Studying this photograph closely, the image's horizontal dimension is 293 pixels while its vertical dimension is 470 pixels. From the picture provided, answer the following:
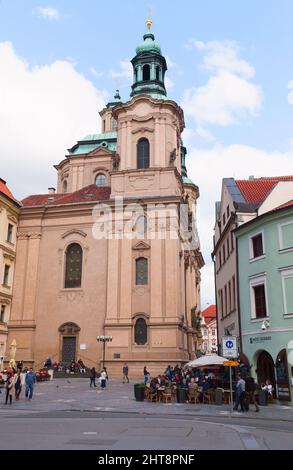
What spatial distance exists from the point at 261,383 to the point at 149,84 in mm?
34626

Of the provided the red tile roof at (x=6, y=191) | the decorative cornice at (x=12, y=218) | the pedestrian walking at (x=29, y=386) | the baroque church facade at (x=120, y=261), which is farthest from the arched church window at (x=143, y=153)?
the pedestrian walking at (x=29, y=386)

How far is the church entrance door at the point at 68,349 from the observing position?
42.6 m

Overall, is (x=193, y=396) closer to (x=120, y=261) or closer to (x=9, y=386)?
(x=9, y=386)

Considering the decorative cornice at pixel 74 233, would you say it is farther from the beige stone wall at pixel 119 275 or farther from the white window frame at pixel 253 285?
the white window frame at pixel 253 285

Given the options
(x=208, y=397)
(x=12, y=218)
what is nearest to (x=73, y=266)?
(x=12, y=218)

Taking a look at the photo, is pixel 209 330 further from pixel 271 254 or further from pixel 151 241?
pixel 271 254

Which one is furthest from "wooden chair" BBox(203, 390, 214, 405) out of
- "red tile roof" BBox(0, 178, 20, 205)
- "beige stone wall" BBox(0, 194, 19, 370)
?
"red tile roof" BBox(0, 178, 20, 205)

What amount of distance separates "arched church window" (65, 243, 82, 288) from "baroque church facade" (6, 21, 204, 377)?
0.32 feet

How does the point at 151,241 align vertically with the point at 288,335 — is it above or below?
above

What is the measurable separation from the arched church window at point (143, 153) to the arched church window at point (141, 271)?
960 cm

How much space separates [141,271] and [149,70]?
2218 centimetres

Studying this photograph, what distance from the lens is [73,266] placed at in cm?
4522
